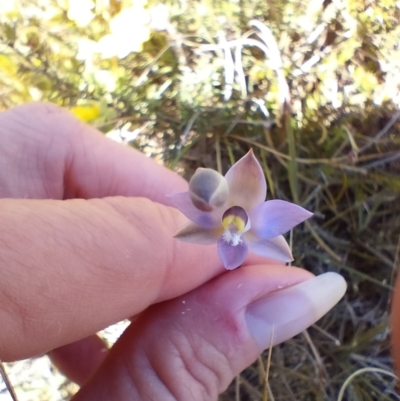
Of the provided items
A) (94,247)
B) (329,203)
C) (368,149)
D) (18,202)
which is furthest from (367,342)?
(18,202)

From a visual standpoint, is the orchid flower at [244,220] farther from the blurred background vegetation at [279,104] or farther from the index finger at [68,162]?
the blurred background vegetation at [279,104]

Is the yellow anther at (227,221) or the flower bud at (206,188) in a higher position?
the flower bud at (206,188)

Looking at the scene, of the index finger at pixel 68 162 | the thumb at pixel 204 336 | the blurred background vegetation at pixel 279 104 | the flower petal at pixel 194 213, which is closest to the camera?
the flower petal at pixel 194 213

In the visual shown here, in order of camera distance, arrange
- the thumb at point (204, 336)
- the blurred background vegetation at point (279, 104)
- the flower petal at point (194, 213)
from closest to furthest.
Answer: the flower petal at point (194, 213), the thumb at point (204, 336), the blurred background vegetation at point (279, 104)

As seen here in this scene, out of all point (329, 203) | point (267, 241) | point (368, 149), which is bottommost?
point (329, 203)

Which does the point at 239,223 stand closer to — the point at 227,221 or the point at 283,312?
the point at 227,221

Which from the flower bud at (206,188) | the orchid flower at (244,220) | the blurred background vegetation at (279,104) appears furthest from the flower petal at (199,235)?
the blurred background vegetation at (279,104)

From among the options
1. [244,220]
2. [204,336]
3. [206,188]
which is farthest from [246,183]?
[204,336]

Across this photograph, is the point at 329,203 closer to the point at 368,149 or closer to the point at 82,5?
the point at 368,149
